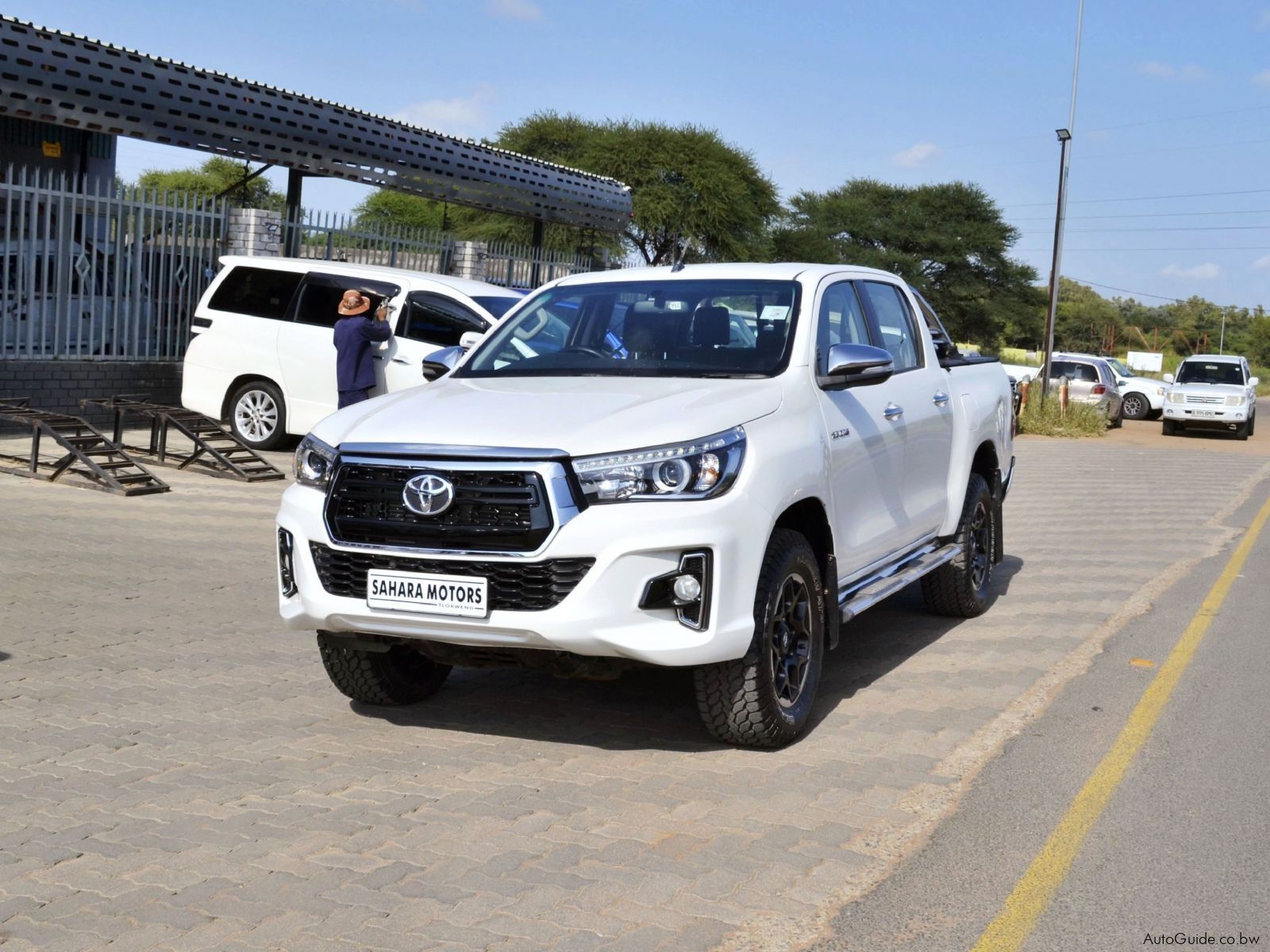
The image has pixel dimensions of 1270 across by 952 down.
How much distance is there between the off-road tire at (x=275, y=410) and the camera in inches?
582

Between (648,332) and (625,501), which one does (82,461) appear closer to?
(648,332)

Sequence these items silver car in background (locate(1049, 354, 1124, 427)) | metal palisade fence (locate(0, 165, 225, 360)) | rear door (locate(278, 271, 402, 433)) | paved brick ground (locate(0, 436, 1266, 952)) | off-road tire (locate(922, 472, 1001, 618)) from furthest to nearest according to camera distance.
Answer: silver car in background (locate(1049, 354, 1124, 427))
metal palisade fence (locate(0, 165, 225, 360))
rear door (locate(278, 271, 402, 433))
off-road tire (locate(922, 472, 1001, 618))
paved brick ground (locate(0, 436, 1266, 952))

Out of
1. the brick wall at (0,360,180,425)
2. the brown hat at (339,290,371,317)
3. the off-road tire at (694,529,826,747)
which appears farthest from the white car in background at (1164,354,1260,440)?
the off-road tire at (694,529,826,747)

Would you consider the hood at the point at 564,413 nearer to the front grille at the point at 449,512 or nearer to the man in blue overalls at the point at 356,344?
the front grille at the point at 449,512

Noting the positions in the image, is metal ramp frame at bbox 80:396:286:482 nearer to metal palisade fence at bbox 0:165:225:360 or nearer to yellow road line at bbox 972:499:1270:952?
metal palisade fence at bbox 0:165:225:360

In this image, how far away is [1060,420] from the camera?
1133 inches

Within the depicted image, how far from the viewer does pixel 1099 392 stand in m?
30.7

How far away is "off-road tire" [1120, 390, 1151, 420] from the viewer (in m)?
35.8

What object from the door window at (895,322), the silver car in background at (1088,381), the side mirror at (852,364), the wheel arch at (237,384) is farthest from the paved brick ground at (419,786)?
the silver car in background at (1088,381)

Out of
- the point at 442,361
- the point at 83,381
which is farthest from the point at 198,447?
the point at 442,361

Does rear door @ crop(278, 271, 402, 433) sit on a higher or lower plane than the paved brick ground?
higher

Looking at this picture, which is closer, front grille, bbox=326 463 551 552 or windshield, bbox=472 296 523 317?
front grille, bbox=326 463 551 552

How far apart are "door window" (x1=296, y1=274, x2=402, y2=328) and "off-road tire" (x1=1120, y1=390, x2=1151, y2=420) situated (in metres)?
25.8

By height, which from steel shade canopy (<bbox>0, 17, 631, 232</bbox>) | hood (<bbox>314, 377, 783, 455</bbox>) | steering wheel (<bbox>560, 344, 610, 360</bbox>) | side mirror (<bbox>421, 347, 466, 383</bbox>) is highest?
steel shade canopy (<bbox>0, 17, 631, 232</bbox>)
